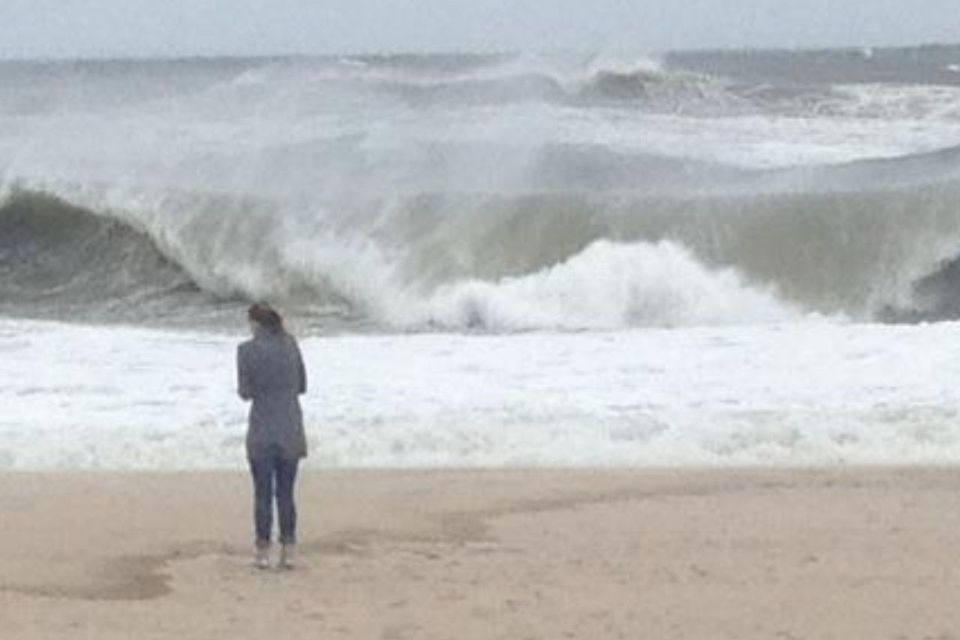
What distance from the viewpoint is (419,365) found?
55.9 feet

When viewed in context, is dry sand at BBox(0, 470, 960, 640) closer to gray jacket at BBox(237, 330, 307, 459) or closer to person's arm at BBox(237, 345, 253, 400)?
gray jacket at BBox(237, 330, 307, 459)

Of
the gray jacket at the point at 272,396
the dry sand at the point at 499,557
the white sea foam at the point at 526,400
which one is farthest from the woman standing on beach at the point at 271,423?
the white sea foam at the point at 526,400

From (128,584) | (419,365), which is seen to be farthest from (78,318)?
(128,584)

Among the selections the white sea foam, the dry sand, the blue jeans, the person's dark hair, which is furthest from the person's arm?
the white sea foam

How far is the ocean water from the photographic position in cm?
1439

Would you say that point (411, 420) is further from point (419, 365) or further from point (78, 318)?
point (78, 318)

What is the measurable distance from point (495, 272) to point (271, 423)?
13.6 metres

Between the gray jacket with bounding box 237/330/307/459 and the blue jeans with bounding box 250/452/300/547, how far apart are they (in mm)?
50

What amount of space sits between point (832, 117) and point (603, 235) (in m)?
17.0

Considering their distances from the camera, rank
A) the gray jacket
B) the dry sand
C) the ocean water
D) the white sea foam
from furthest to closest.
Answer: the ocean water, the white sea foam, the gray jacket, the dry sand

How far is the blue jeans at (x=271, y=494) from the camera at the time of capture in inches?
411

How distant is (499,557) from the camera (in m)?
10.6

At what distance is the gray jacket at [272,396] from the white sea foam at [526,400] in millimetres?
3239

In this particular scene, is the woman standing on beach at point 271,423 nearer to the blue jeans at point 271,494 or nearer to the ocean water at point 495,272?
the blue jeans at point 271,494
